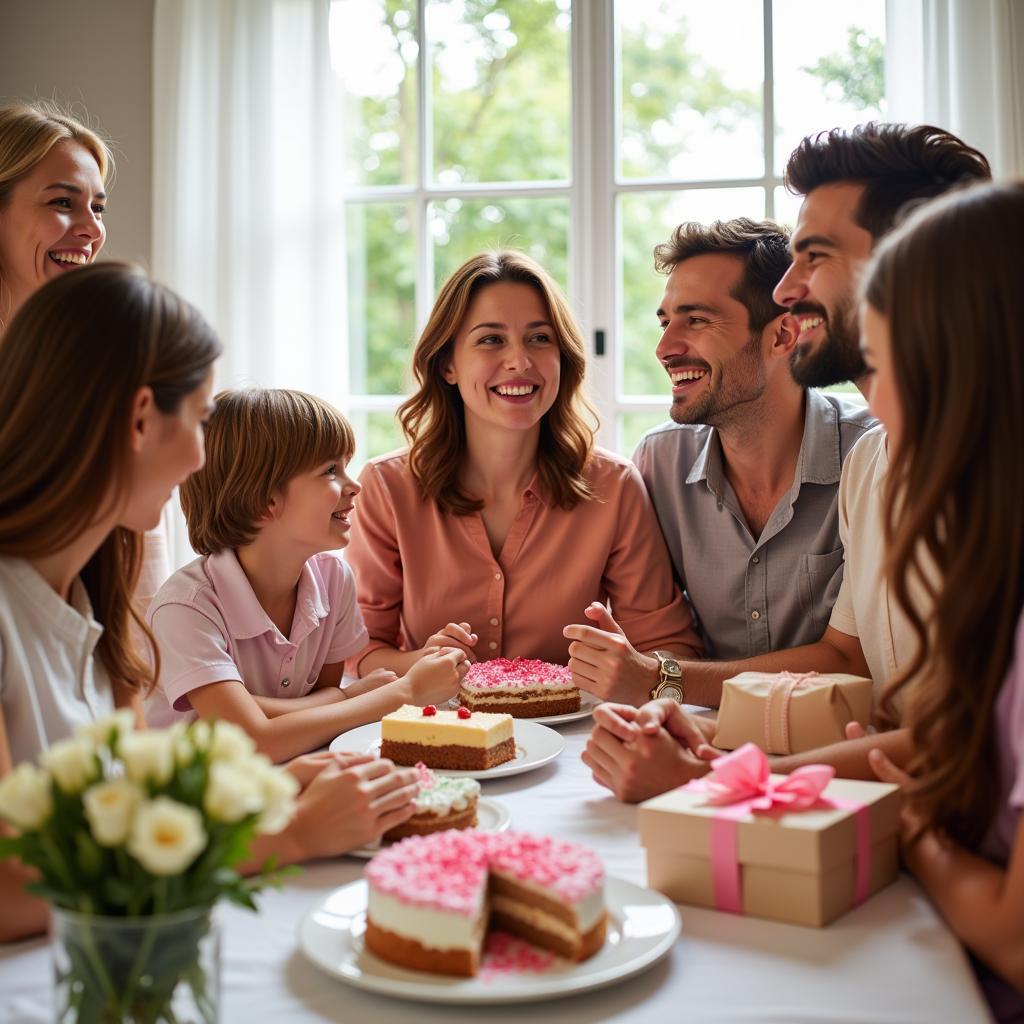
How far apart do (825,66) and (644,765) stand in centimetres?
324

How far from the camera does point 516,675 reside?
7.77ft

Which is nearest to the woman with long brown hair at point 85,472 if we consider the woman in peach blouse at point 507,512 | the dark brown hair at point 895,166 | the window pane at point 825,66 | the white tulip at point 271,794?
the white tulip at point 271,794

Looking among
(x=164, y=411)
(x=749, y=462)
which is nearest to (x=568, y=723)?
(x=749, y=462)

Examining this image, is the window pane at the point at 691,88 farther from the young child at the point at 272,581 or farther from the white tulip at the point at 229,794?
the white tulip at the point at 229,794

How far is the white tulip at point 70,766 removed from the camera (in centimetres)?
91

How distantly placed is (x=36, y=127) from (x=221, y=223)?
163 centimetres

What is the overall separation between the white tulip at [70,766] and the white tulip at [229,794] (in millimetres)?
97

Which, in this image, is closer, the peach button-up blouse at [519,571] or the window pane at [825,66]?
the peach button-up blouse at [519,571]

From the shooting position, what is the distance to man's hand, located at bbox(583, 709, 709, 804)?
173 cm

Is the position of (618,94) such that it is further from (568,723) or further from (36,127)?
(568,723)

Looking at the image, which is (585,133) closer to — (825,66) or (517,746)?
(825,66)

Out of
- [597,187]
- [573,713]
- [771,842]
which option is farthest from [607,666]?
[597,187]

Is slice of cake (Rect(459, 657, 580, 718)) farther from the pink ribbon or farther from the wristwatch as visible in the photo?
the pink ribbon

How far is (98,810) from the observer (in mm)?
873
